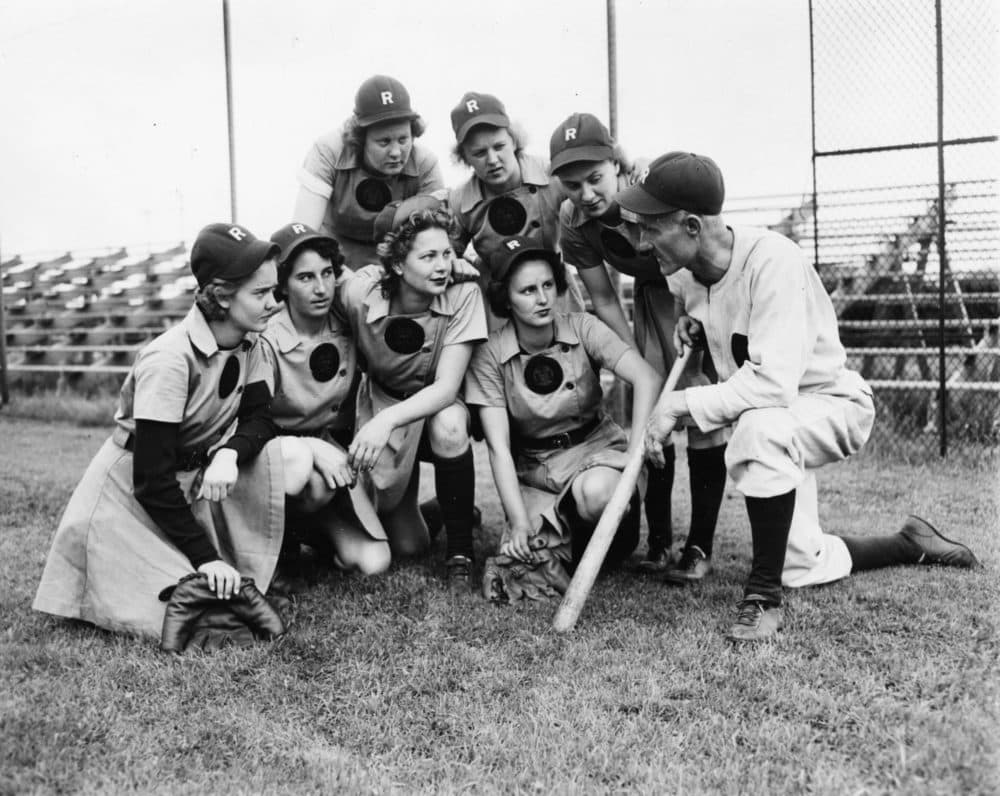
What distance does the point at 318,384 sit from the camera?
404 cm

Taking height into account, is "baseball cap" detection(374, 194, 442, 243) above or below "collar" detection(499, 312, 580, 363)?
above

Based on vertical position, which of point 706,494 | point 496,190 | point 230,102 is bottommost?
point 706,494

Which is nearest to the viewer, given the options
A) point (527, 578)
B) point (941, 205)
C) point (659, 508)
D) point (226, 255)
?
point (226, 255)

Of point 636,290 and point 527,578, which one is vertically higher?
point 636,290

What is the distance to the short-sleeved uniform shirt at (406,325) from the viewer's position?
4.02 m

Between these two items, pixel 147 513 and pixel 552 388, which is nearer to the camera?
pixel 147 513

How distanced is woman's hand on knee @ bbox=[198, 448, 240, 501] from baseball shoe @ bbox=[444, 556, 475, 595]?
3.20 ft

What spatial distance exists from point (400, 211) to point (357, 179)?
3.03 ft

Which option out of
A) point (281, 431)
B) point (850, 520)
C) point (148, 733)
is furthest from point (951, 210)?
point (148, 733)

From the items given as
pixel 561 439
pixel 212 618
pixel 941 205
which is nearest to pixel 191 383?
pixel 212 618

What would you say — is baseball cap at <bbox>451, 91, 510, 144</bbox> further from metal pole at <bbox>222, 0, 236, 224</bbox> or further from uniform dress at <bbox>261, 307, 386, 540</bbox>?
metal pole at <bbox>222, 0, 236, 224</bbox>

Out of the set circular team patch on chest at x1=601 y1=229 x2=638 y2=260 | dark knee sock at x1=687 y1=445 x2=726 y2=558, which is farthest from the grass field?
circular team patch on chest at x1=601 y1=229 x2=638 y2=260

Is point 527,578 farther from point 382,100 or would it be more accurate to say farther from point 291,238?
point 382,100

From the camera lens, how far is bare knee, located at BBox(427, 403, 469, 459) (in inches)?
158
